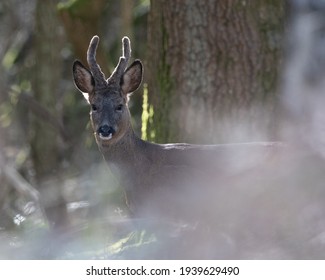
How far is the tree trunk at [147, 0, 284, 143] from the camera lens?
34.8 ft

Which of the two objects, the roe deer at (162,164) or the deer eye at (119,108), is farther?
the deer eye at (119,108)

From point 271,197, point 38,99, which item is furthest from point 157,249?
point 38,99

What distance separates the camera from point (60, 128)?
14352 millimetres

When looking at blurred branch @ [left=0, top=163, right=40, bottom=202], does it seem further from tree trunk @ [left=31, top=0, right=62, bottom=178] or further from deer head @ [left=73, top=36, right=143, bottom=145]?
deer head @ [left=73, top=36, right=143, bottom=145]

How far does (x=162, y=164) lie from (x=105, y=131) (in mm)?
596

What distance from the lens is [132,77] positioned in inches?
360

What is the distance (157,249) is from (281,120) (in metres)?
2.85

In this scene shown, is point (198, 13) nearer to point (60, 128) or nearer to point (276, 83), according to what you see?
point (276, 83)

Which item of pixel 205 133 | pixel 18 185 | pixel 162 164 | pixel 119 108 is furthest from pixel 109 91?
pixel 18 185

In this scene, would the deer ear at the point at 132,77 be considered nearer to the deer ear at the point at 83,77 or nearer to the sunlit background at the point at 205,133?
the deer ear at the point at 83,77

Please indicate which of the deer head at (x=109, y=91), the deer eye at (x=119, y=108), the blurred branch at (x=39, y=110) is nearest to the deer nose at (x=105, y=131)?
the deer head at (x=109, y=91)

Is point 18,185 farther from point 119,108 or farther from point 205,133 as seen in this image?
point 119,108

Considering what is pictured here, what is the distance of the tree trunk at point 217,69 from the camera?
10.6 metres

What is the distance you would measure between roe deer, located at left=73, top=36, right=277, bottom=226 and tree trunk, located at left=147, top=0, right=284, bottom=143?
5.47ft
